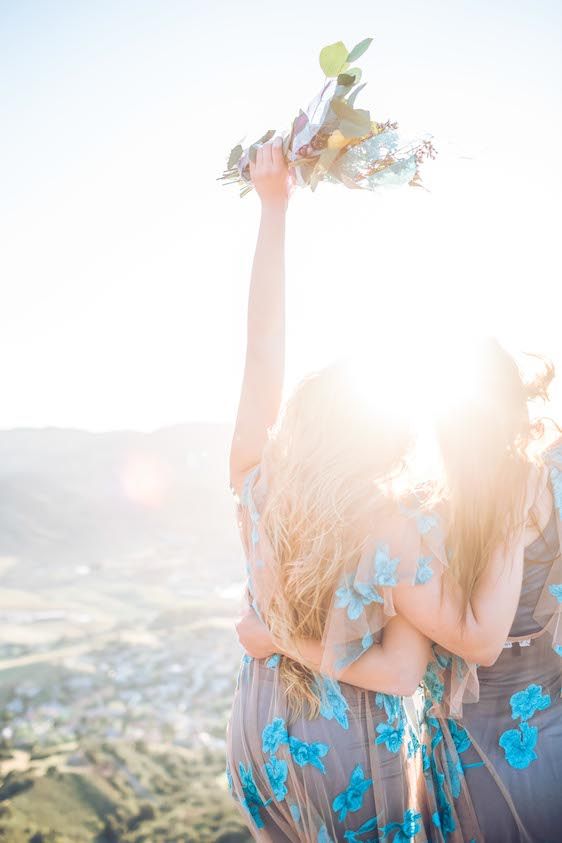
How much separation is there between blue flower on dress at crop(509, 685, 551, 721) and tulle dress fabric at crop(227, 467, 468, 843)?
0.34 metres

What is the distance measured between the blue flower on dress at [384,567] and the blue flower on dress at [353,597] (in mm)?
61

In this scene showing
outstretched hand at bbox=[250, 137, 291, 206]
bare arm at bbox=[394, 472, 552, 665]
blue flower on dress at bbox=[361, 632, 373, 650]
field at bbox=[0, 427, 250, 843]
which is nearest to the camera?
bare arm at bbox=[394, 472, 552, 665]

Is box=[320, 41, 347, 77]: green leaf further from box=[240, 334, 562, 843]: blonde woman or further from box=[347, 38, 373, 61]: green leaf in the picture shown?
box=[240, 334, 562, 843]: blonde woman

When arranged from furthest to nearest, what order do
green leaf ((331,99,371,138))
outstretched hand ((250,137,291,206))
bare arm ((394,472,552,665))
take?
outstretched hand ((250,137,291,206))
green leaf ((331,99,371,138))
bare arm ((394,472,552,665))

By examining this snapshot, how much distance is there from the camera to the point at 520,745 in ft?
5.98

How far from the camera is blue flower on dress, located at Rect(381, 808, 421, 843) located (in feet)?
5.83

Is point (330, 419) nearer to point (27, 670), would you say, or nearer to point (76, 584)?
point (27, 670)

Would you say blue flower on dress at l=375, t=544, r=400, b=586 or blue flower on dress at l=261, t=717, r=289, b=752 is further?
blue flower on dress at l=261, t=717, r=289, b=752

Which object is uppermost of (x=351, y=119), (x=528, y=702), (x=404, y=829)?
(x=351, y=119)

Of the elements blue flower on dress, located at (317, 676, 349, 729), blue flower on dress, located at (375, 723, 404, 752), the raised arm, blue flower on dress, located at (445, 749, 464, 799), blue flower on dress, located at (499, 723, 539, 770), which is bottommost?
blue flower on dress, located at (445, 749, 464, 799)

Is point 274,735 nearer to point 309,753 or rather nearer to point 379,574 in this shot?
point 309,753

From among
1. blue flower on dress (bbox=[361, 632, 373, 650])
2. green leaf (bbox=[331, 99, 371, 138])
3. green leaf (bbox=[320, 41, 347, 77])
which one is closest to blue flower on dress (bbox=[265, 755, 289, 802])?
blue flower on dress (bbox=[361, 632, 373, 650])

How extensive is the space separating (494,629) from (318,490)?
0.60m

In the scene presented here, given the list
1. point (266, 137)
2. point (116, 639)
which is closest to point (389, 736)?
point (266, 137)
